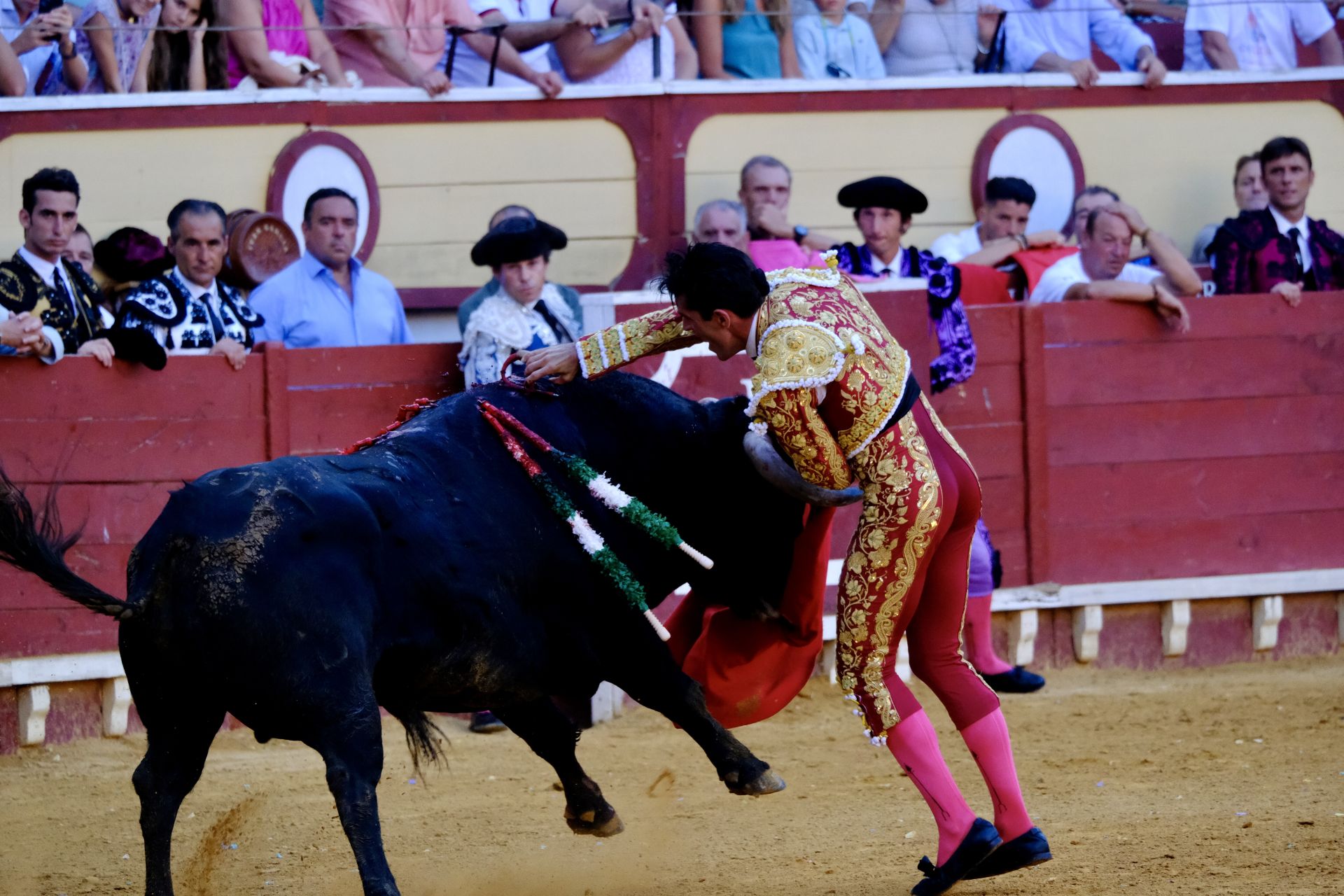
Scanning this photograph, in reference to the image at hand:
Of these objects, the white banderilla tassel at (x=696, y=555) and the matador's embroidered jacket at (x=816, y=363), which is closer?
the matador's embroidered jacket at (x=816, y=363)

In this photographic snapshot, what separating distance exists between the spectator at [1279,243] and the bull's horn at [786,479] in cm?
366

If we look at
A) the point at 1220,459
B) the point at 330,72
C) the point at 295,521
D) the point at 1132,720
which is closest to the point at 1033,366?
the point at 1220,459

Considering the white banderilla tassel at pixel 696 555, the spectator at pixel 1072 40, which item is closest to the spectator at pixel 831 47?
the spectator at pixel 1072 40

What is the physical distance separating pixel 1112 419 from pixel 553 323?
2.30 meters

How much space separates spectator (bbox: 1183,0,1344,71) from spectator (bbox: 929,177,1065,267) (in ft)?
4.97

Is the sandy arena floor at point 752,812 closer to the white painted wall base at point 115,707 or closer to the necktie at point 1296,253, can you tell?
the white painted wall base at point 115,707

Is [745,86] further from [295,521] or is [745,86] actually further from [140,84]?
[295,521]

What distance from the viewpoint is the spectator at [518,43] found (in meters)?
6.63

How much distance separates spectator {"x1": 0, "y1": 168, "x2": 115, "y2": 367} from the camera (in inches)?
201

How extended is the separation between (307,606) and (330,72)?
13.1 feet

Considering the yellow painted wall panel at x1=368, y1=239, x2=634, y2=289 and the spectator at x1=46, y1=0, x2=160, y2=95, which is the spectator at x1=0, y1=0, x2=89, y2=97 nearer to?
the spectator at x1=46, y1=0, x2=160, y2=95

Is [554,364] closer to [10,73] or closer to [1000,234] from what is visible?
[10,73]

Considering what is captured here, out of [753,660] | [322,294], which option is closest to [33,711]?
[322,294]

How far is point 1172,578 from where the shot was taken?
21.2ft
